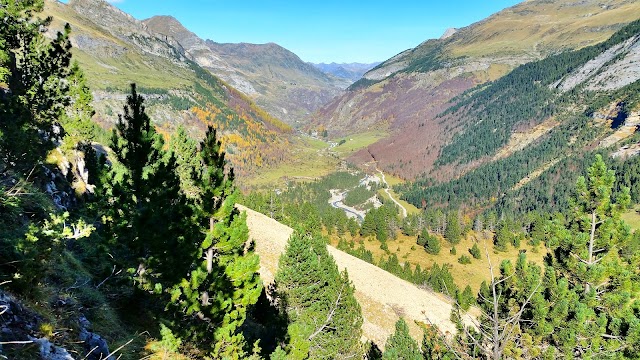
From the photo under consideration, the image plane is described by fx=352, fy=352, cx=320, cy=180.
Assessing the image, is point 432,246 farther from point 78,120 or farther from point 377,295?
point 78,120

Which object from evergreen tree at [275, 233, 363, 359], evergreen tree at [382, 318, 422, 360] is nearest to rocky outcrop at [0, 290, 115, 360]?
evergreen tree at [275, 233, 363, 359]

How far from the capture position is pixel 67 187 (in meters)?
38.3

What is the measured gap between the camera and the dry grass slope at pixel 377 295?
55719 mm

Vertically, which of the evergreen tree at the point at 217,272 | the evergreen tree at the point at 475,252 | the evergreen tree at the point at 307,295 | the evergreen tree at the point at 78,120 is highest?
the evergreen tree at the point at 78,120

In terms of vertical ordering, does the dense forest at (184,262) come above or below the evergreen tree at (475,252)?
above

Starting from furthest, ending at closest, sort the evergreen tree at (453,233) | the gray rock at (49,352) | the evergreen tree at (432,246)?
the evergreen tree at (453,233) → the evergreen tree at (432,246) → the gray rock at (49,352)

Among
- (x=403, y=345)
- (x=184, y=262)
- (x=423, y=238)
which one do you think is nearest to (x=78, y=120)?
(x=184, y=262)

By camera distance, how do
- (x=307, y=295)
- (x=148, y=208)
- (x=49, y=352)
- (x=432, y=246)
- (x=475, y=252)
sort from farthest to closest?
(x=475, y=252) → (x=432, y=246) → (x=307, y=295) → (x=148, y=208) → (x=49, y=352)

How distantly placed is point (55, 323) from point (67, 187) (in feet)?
110

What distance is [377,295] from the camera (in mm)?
61688

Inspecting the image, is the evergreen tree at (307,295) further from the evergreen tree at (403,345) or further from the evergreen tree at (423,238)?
the evergreen tree at (423,238)

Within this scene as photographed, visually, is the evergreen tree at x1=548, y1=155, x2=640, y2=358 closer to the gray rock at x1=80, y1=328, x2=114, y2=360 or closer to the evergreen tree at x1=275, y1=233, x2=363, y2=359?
the evergreen tree at x1=275, y1=233, x2=363, y2=359

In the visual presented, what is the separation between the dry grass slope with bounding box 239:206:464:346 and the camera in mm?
55719

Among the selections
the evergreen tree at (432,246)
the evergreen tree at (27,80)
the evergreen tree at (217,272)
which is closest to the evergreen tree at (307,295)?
the evergreen tree at (217,272)
